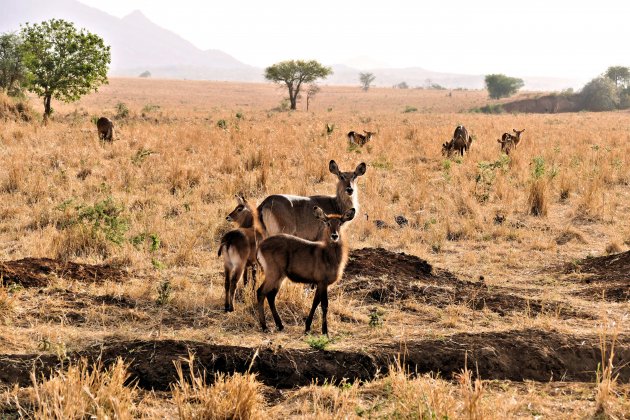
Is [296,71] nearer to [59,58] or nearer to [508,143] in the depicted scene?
[59,58]

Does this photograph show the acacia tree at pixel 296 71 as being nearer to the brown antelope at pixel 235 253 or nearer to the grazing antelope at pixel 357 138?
the grazing antelope at pixel 357 138

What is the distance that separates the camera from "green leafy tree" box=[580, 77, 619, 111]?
77.4 m

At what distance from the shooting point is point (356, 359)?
5.79 metres

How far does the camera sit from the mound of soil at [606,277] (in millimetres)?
8250

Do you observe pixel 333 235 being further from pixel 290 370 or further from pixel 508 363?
pixel 508 363

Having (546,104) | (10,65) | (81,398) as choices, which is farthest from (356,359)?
(546,104)

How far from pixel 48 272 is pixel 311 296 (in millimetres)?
3348

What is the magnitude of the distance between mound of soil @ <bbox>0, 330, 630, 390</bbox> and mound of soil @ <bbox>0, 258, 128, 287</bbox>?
2283 millimetres

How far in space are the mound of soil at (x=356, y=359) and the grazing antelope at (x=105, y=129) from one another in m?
15.6

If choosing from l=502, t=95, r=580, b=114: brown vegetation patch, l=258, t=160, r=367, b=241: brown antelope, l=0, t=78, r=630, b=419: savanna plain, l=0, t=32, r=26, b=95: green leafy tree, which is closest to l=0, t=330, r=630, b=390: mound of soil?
l=0, t=78, r=630, b=419: savanna plain

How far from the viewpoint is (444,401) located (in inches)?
177

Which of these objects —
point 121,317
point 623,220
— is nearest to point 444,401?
point 121,317

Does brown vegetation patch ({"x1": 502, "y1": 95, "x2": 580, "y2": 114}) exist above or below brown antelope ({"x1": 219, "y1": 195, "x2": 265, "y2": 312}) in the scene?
above

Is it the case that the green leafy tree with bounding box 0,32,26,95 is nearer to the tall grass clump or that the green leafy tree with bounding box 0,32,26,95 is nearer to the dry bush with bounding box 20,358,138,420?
the tall grass clump
